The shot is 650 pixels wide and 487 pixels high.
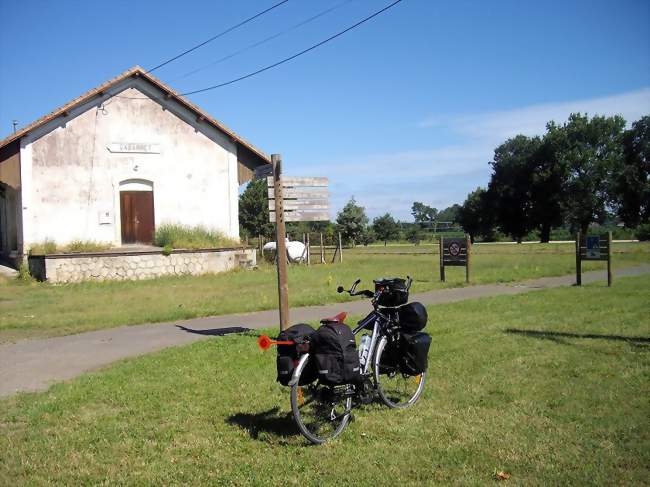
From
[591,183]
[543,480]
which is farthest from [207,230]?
[591,183]

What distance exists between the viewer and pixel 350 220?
6694 cm

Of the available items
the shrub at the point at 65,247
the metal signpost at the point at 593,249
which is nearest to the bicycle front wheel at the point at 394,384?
the metal signpost at the point at 593,249

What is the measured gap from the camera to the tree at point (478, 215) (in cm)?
8381

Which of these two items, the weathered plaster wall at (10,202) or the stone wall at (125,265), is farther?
the weathered plaster wall at (10,202)

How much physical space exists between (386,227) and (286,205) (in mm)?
82301

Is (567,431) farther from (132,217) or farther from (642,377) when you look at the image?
(132,217)

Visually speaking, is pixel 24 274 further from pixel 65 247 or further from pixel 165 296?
pixel 165 296

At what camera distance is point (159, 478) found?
15.5 feet

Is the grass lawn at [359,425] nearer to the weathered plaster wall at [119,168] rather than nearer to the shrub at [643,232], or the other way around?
the weathered plaster wall at [119,168]

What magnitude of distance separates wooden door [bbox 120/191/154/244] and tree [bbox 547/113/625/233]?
186 ft

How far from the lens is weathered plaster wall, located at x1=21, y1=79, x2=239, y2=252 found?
24641mm

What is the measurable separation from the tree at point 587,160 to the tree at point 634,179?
111 cm

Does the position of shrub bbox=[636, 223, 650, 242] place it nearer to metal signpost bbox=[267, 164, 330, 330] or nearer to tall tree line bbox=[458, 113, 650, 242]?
tall tree line bbox=[458, 113, 650, 242]

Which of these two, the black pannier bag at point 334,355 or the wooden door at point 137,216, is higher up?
the wooden door at point 137,216
